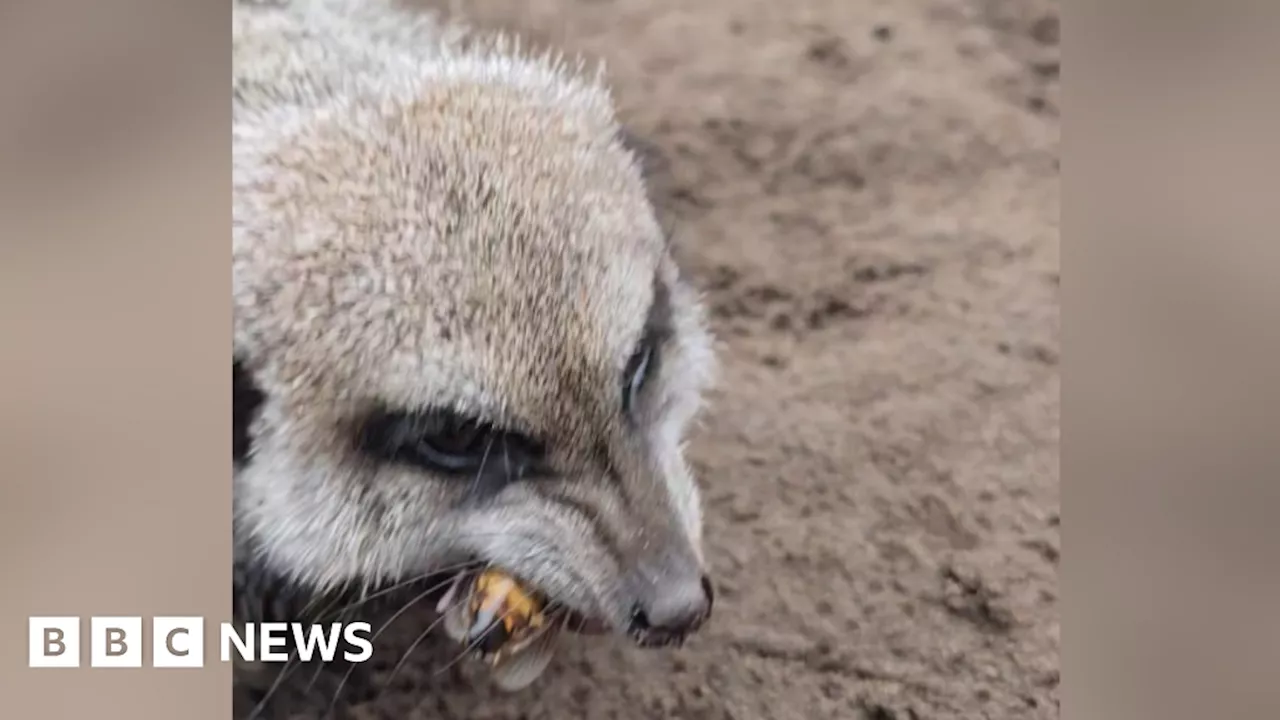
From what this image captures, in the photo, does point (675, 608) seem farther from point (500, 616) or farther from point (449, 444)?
point (449, 444)

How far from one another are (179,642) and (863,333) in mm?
823

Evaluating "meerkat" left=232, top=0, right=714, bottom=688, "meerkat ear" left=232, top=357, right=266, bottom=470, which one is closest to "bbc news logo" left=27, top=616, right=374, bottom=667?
"meerkat" left=232, top=0, right=714, bottom=688

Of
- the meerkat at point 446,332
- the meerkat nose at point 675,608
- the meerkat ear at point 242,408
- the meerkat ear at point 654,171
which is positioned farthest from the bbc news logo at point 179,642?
the meerkat ear at point 654,171

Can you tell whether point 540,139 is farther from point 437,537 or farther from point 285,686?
point 285,686

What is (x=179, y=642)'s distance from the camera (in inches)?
38.4

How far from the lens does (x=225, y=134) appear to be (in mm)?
979

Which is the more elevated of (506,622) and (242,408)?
(242,408)

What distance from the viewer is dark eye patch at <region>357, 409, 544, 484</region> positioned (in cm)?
94

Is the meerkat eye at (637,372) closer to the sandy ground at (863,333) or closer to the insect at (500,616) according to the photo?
the sandy ground at (863,333)

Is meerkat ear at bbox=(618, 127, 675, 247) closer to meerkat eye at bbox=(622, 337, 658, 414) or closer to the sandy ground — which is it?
the sandy ground

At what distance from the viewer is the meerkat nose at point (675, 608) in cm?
99

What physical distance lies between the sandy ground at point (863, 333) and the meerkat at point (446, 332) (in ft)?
0.20

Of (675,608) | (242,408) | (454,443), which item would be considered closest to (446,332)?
(454,443)

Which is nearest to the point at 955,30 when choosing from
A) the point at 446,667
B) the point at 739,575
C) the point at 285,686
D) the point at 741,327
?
the point at 741,327
